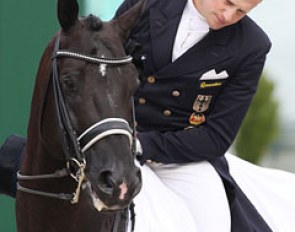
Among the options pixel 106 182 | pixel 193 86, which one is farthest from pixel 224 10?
pixel 106 182

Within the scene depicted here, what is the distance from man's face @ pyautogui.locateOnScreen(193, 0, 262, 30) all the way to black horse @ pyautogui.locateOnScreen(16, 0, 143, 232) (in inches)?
15.6

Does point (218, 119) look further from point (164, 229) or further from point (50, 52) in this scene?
point (50, 52)

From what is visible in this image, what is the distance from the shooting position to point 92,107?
2553 millimetres

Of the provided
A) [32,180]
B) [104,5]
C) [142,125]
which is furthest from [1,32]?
[32,180]

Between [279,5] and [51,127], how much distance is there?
5420 mm

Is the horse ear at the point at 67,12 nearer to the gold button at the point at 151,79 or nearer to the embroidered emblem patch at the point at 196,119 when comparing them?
the gold button at the point at 151,79

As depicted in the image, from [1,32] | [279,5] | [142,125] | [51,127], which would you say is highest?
[51,127]

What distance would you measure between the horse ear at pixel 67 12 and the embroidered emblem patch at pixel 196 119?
717 millimetres

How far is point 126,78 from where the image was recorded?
262 cm

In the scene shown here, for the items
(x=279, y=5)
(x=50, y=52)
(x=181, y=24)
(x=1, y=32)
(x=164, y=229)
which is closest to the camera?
(x=50, y=52)

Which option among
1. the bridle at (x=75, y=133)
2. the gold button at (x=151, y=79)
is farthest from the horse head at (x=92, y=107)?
the gold button at (x=151, y=79)

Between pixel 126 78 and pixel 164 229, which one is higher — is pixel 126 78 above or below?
above

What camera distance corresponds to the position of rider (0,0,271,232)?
317 cm

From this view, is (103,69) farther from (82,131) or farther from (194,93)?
(194,93)
